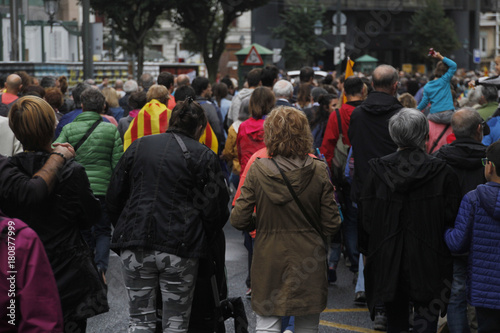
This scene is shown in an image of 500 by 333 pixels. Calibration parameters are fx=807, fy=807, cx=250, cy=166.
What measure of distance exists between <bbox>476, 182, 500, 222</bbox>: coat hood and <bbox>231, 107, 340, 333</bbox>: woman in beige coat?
84 centimetres

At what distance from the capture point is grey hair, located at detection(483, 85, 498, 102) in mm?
8125

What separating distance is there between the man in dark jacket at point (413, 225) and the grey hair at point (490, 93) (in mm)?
3439

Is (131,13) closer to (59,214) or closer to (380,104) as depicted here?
(380,104)

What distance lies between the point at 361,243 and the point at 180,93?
3875mm

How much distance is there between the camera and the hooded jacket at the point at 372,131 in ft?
21.3

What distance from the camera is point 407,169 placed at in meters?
4.87

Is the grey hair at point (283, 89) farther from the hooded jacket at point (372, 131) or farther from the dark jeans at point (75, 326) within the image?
the dark jeans at point (75, 326)

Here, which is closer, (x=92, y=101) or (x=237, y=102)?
(x=92, y=101)

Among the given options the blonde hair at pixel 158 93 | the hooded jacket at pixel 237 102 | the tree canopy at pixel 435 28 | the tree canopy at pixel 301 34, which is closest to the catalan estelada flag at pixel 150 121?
the blonde hair at pixel 158 93

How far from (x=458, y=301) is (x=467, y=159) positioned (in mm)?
972

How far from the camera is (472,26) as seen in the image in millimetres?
71812

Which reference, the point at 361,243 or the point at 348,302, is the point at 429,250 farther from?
the point at 348,302

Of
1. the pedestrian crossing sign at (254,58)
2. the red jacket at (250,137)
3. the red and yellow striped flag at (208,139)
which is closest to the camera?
the red jacket at (250,137)

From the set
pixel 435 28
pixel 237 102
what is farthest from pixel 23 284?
pixel 435 28
